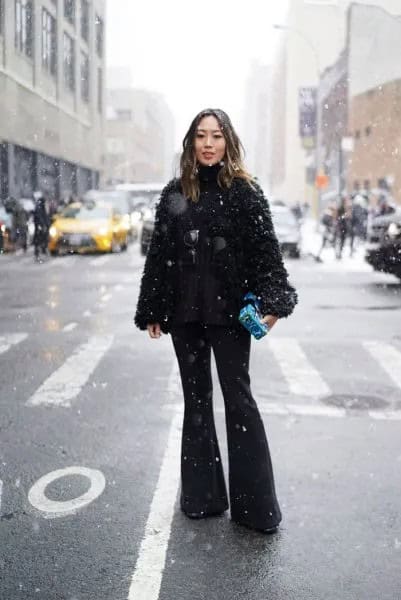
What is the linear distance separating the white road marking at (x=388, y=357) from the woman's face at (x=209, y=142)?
4.31 metres

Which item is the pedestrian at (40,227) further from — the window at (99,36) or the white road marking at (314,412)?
the window at (99,36)

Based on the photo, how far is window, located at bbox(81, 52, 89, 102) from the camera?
53500 mm

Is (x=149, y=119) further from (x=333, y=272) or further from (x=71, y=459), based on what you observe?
(x=71, y=459)

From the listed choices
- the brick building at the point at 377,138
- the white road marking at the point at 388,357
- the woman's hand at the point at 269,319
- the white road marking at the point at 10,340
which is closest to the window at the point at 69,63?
the brick building at the point at 377,138

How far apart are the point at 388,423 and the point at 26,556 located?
10.6 ft

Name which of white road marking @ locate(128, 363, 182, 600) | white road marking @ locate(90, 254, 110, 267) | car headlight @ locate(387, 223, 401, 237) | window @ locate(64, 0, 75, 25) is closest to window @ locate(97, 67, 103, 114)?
window @ locate(64, 0, 75, 25)

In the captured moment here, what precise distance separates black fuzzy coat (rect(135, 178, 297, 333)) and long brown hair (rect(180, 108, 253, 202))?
5cm

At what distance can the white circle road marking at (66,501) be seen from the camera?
14.0ft

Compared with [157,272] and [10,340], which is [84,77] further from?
[157,272]

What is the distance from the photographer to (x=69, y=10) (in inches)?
1834

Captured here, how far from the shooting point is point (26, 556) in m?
3.70

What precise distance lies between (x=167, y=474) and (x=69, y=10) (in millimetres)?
45769

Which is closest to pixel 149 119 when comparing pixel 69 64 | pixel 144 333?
pixel 69 64

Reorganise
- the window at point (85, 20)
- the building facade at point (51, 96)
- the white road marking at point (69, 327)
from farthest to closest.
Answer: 1. the window at point (85, 20)
2. the building facade at point (51, 96)
3. the white road marking at point (69, 327)
